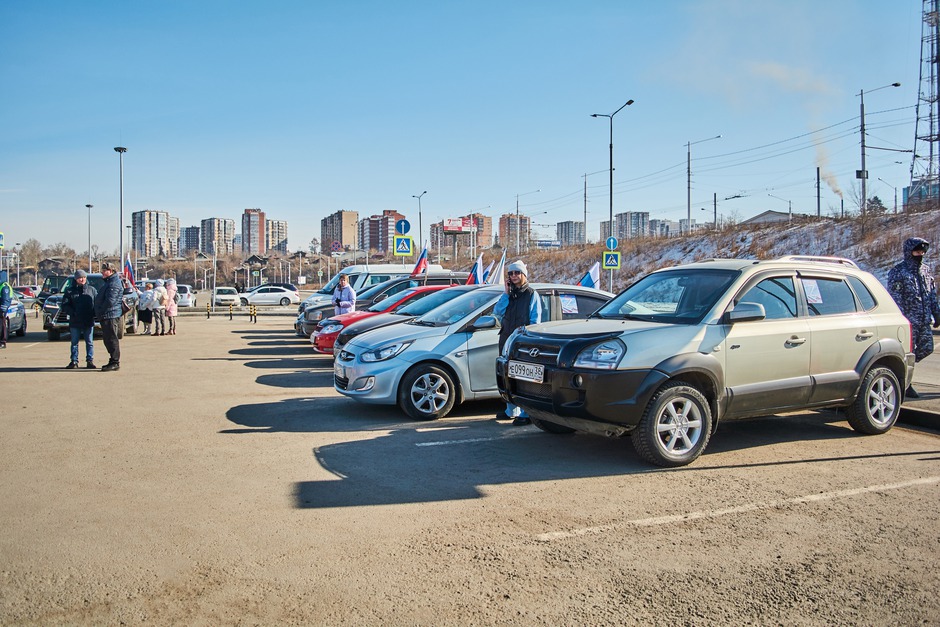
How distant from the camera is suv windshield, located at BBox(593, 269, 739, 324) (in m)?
6.47

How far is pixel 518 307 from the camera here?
785 cm

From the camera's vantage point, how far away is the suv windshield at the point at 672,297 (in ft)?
21.2

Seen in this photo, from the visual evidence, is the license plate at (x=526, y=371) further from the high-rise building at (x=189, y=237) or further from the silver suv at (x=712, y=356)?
the high-rise building at (x=189, y=237)

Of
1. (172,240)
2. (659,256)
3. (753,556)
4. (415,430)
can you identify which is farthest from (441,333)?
(172,240)

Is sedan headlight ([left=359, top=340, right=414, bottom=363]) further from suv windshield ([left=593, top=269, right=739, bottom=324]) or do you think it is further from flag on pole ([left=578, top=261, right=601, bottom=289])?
flag on pole ([left=578, top=261, right=601, bottom=289])

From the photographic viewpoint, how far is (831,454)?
653 centimetres

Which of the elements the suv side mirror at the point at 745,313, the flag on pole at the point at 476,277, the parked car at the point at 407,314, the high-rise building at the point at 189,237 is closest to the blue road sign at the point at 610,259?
the flag on pole at the point at 476,277

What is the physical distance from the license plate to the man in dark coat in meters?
5.50

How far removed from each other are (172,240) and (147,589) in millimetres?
186333

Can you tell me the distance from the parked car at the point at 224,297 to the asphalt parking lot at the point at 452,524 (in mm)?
39184

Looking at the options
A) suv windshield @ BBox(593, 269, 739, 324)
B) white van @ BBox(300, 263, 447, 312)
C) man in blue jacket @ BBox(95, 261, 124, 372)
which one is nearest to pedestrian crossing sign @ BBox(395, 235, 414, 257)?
white van @ BBox(300, 263, 447, 312)

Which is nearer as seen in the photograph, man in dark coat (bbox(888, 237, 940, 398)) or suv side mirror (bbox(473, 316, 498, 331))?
suv side mirror (bbox(473, 316, 498, 331))

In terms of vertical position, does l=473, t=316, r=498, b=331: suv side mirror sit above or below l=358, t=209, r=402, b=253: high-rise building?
below

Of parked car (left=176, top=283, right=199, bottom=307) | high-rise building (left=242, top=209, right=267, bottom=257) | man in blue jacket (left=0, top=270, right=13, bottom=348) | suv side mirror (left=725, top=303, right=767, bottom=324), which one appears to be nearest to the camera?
suv side mirror (left=725, top=303, right=767, bottom=324)
